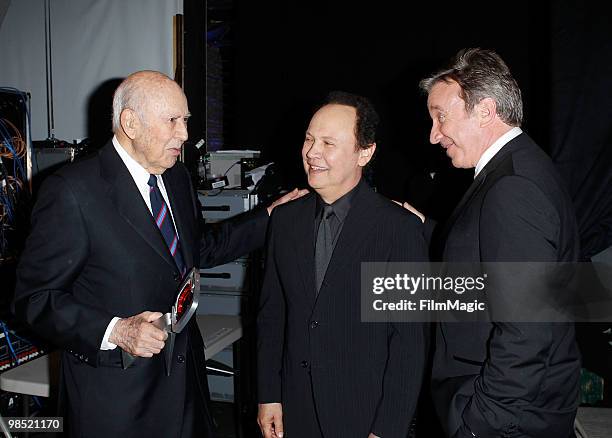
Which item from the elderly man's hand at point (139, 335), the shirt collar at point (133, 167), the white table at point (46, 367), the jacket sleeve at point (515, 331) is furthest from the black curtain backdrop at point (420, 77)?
the elderly man's hand at point (139, 335)

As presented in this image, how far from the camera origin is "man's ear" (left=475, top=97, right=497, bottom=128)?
154cm

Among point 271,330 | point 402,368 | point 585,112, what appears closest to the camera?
point 402,368

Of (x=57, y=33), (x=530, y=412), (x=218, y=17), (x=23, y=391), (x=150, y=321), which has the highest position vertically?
(x=218, y=17)

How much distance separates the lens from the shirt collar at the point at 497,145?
152 centimetres

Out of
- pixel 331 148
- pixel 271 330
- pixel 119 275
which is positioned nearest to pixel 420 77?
pixel 331 148

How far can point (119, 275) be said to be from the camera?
1678mm

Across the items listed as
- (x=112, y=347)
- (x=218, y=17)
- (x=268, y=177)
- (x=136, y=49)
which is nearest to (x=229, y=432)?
(x=268, y=177)

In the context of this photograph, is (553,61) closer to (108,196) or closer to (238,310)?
(238,310)

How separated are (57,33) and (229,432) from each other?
3315 mm

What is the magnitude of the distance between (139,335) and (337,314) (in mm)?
626

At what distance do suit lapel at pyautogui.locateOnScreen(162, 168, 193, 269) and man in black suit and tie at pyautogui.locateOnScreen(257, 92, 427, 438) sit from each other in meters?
0.32

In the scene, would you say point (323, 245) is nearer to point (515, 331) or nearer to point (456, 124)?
point (456, 124)

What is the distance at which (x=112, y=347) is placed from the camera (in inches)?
64.0

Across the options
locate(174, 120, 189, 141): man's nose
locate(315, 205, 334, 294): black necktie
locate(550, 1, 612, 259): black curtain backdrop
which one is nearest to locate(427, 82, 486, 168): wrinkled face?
locate(315, 205, 334, 294): black necktie
